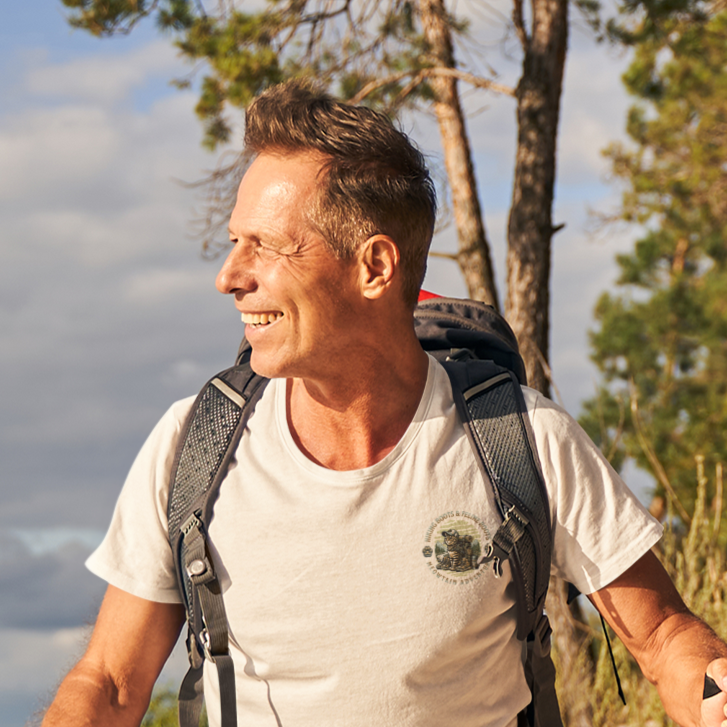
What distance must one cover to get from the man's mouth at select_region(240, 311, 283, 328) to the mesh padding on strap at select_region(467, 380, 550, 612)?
0.46 meters

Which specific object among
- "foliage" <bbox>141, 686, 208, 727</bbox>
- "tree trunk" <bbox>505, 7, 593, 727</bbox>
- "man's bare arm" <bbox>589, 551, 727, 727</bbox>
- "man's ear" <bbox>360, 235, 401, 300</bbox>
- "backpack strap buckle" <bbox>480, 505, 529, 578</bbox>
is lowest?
"foliage" <bbox>141, 686, 208, 727</bbox>

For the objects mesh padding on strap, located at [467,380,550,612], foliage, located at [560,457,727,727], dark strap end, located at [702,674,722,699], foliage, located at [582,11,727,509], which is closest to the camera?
dark strap end, located at [702,674,722,699]

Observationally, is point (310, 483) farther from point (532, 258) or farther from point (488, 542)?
point (532, 258)

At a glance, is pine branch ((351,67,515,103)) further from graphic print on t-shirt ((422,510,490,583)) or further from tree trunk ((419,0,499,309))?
graphic print on t-shirt ((422,510,490,583))

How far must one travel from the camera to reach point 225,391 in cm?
198

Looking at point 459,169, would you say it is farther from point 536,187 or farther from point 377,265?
point 377,265

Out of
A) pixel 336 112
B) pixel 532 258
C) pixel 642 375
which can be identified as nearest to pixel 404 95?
pixel 532 258

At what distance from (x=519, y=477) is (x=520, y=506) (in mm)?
57

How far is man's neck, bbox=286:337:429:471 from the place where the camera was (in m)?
1.88

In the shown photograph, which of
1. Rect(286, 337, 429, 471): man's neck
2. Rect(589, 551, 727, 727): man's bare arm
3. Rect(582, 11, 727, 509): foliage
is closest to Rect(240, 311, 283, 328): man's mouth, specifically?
Rect(286, 337, 429, 471): man's neck

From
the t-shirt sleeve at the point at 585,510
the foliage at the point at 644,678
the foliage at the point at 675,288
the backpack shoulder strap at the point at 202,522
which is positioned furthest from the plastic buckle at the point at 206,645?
the foliage at the point at 675,288

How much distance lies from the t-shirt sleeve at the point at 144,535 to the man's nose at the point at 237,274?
0.34 m

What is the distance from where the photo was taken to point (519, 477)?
181 cm

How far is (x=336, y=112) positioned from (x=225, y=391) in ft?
2.10
